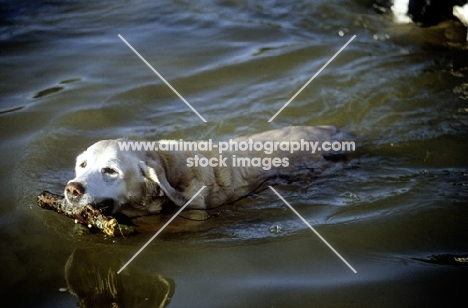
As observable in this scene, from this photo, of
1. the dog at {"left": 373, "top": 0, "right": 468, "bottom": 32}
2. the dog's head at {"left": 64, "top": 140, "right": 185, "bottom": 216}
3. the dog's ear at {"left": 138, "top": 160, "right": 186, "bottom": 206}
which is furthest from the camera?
the dog at {"left": 373, "top": 0, "right": 468, "bottom": 32}

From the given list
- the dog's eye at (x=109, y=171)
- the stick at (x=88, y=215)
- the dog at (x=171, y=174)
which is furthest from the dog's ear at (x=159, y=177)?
the stick at (x=88, y=215)

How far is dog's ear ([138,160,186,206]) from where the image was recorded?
499 cm

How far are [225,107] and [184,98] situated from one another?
63 cm

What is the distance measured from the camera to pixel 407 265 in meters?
4.85

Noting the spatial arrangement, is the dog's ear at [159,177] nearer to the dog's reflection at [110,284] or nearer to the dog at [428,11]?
the dog's reflection at [110,284]

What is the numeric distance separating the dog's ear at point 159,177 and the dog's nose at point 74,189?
24.2 inches

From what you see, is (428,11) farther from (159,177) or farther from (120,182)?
(120,182)

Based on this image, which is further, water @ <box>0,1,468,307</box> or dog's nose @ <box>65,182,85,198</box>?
water @ <box>0,1,468,307</box>

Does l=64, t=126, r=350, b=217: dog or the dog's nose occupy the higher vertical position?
the dog's nose

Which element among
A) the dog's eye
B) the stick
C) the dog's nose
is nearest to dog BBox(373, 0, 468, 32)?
the dog's eye

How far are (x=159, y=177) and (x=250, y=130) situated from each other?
2.82 m

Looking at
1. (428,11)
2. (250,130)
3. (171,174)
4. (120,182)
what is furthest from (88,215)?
(428,11)

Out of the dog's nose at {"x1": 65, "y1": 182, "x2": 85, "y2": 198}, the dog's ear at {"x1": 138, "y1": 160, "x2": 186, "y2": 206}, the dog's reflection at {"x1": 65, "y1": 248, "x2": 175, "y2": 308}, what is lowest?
the dog's reflection at {"x1": 65, "y1": 248, "x2": 175, "y2": 308}

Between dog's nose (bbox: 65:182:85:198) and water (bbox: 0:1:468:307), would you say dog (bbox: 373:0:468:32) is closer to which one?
water (bbox: 0:1:468:307)
